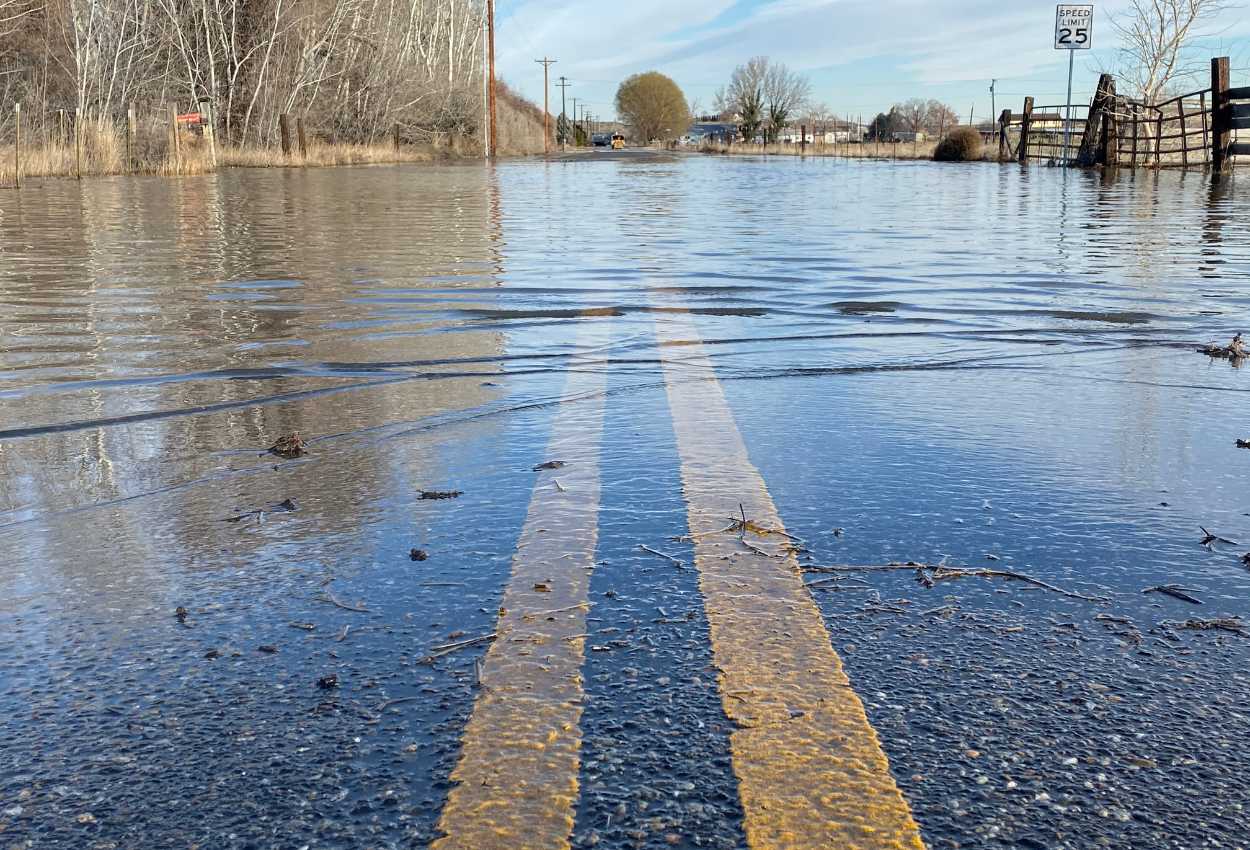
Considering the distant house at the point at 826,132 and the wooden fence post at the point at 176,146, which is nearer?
the wooden fence post at the point at 176,146

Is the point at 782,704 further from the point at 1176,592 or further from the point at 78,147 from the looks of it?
the point at 78,147

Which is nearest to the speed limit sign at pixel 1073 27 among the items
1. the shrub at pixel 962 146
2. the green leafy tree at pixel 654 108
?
the shrub at pixel 962 146

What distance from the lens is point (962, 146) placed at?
42375 millimetres

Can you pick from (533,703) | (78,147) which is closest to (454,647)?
(533,703)

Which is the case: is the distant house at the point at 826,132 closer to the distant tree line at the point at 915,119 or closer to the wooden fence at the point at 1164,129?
the distant tree line at the point at 915,119

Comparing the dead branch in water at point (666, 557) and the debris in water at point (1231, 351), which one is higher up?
the debris in water at point (1231, 351)

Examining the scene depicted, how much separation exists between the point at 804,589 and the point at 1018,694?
0.51 m

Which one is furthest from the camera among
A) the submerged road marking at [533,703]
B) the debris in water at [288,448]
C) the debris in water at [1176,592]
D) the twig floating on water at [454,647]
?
A: the debris in water at [288,448]

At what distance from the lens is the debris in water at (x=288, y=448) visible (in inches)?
128

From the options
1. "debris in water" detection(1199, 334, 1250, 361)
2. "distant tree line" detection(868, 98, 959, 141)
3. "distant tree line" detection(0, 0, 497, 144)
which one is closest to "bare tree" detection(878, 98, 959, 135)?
"distant tree line" detection(868, 98, 959, 141)

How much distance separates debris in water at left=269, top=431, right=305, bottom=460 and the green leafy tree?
173436mm

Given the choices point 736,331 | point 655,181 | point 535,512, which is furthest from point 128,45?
point 535,512

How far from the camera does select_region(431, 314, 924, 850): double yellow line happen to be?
1429 mm

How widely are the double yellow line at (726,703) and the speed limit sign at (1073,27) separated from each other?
93.1 feet
